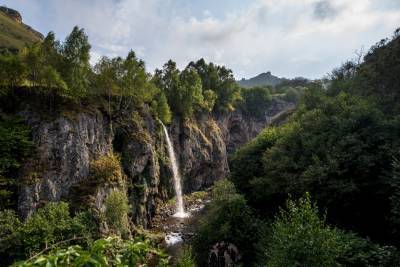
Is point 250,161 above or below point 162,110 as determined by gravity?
below

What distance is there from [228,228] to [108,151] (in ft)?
73.5

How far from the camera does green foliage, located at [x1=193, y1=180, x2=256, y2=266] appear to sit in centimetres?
2806

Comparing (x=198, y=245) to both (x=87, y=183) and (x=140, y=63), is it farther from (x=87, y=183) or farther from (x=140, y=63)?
(x=140, y=63)

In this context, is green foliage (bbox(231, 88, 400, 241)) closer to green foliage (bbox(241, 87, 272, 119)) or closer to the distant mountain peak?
green foliage (bbox(241, 87, 272, 119))

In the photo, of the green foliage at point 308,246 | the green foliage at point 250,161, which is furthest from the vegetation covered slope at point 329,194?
the green foliage at point 250,161

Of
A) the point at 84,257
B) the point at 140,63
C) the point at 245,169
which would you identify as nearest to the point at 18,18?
the point at 140,63

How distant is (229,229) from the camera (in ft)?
93.7

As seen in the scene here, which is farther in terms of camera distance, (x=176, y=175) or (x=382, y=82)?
(x=176, y=175)

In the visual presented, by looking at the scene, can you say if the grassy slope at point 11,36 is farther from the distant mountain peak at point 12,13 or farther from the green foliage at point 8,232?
the green foliage at point 8,232

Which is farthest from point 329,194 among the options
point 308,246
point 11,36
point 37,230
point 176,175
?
point 11,36

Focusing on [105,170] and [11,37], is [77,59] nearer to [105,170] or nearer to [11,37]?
[105,170]

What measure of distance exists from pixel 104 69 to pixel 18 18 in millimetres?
134158

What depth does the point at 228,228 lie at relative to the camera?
28156mm

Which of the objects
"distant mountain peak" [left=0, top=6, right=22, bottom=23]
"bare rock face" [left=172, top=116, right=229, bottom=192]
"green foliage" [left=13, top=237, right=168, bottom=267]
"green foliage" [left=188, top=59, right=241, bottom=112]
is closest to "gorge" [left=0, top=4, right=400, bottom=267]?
"green foliage" [left=13, top=237, right=168, bottom=267]
